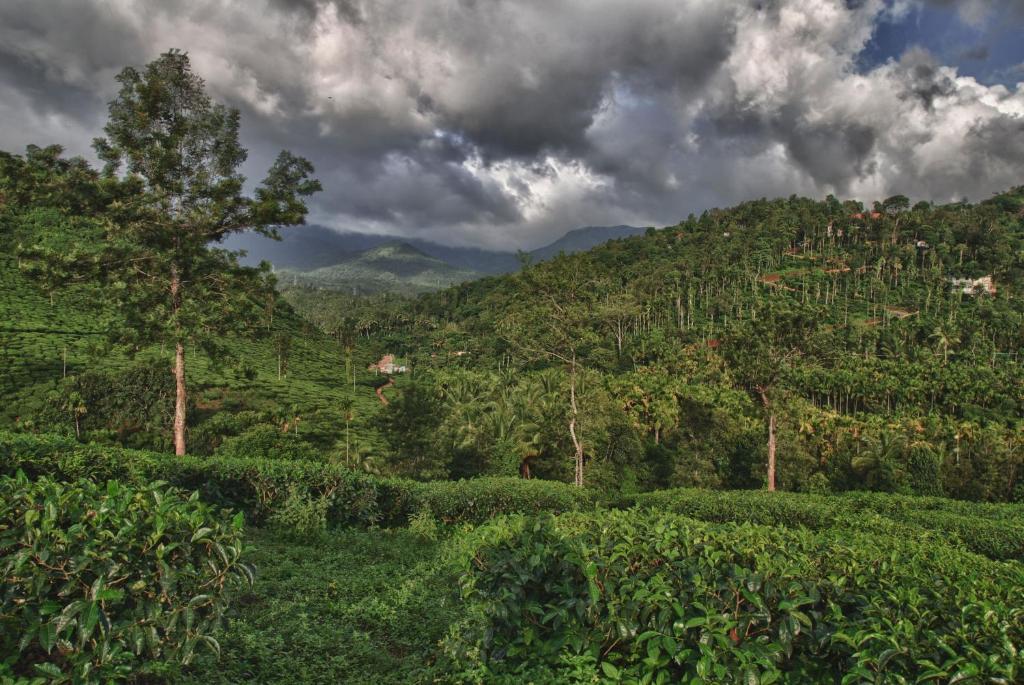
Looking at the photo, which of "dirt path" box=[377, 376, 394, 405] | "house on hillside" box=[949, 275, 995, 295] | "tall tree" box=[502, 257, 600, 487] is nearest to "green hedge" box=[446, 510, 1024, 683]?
"tall tree" box=[502, 257, 600, 487]

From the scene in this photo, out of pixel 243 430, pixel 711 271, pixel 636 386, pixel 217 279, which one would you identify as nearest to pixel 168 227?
pixel 217 279

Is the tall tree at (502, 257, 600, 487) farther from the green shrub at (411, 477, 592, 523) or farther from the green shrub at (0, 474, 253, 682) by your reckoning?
the green shrub at (0, 474, 253, 682)

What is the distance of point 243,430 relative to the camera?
122ft

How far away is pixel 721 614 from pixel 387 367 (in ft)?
319

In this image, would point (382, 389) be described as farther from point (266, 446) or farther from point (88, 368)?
point (266, 446)

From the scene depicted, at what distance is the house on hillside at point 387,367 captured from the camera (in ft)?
293

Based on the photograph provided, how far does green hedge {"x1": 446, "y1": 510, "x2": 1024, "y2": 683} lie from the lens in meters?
2.70

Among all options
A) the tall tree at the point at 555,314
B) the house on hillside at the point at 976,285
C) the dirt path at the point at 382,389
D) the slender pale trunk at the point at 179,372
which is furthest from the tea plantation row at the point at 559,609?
the house on hillside at the point at 976,285

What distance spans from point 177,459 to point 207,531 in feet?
27.6

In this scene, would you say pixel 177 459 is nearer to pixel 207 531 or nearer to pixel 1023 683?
pixel 207 531

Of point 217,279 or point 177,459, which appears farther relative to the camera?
point 217,279

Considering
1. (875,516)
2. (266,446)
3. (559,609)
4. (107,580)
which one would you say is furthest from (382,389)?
(107,580)

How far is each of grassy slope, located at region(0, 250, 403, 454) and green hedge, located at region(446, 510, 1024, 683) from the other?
30.8m

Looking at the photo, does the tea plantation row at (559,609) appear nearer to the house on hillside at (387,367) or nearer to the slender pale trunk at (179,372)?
the slender pale trunk at (179,372)
